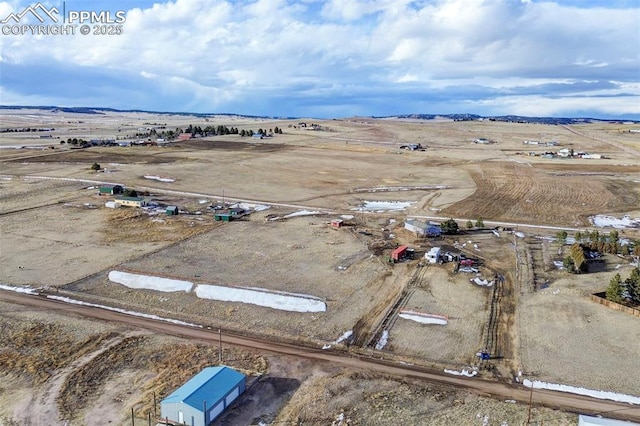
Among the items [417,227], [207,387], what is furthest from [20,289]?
[417,227]

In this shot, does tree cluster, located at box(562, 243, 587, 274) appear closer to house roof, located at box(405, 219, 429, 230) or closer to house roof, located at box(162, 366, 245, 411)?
house roof, located at box(405, 219, 429, 230)

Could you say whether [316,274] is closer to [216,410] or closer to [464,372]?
[464,372]

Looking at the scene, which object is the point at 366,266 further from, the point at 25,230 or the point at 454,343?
the point at 25,230

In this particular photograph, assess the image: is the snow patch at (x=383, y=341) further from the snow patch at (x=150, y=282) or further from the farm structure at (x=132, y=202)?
the farm structure at (x=132, y=202)

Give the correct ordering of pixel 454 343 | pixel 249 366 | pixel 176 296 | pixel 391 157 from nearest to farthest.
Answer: pixel 249 366 → pixel 454 343 → pixel 176 296 → pixel 391 157

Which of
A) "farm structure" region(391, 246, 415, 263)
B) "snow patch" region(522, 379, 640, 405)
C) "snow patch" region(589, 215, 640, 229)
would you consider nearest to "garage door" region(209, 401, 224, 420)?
"snow patch" region(522, 379, 640, 405)

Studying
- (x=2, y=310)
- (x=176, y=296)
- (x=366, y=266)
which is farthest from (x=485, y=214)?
(x=2, y=310)

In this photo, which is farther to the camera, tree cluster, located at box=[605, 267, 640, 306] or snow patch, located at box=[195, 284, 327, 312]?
tree cluster, located at box=[605, 267, 640, 306]
